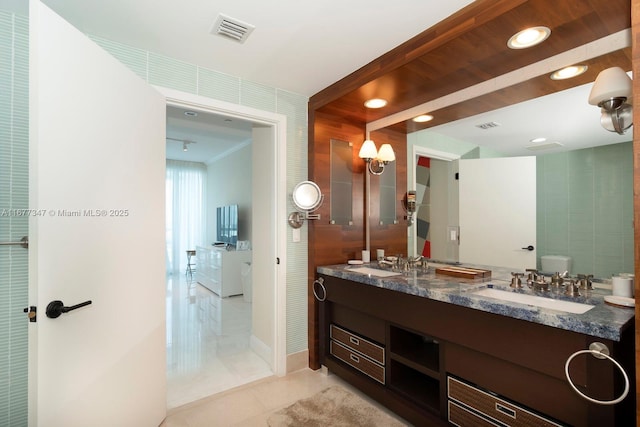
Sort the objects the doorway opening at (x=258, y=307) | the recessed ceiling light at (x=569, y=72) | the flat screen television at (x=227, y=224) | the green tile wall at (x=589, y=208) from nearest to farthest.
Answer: the green tile wall at (x=589, y=208)
the recessed ceiling light at (x=569, y=72)
the doorway opening at (x=258, y=307)
the flat screen television at (x=227, y=224)

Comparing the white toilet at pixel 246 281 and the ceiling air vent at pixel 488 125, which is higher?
the ceiling air vent at pixel 488 125

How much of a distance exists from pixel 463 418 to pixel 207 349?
236 centimetres

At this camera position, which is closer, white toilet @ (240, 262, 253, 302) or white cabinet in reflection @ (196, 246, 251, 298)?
white toilet @ (240, 262, 253, 302)

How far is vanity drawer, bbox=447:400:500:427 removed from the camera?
149cm

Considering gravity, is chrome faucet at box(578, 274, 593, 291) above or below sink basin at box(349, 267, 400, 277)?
above

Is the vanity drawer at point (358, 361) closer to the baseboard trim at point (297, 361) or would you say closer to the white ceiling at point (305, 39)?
the baseboard trim at point (297, 361)

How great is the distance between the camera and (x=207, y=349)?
3025 millimetres

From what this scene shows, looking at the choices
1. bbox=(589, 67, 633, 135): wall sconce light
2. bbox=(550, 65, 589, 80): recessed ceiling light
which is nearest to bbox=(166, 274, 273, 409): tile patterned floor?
bbox=(589, 67, 633, 135): wall sconce light

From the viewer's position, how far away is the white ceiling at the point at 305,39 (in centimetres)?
156

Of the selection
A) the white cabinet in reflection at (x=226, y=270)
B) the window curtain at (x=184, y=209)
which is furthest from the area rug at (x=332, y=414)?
the window curtain at (x=184, y=209)

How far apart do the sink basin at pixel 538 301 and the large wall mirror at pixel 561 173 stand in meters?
0.34

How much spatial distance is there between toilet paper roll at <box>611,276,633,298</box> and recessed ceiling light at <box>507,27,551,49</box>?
1.18 meters

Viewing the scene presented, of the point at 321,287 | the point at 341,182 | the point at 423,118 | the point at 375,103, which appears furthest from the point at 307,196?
the point at 423,118

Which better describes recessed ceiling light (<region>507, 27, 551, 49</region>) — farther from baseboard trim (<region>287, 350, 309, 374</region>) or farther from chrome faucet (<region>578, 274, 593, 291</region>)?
baseboard trim (<region>287, 350, 309, 374</region>)
